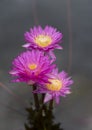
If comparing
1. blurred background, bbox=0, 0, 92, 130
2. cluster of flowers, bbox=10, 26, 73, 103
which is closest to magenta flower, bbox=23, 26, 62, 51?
cluster of flowers, bbox=10, 26, 73, 103

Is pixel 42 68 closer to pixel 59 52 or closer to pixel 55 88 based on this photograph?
pixel 55 88

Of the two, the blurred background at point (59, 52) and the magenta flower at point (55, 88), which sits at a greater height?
the blurred background at point (59, 52)

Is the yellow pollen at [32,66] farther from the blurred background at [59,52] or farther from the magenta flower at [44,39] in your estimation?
the blurred background at [59,52]

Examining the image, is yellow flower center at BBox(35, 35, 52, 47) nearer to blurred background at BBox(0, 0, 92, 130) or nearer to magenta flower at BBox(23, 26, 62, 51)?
magenta flower at BBox(23, 26, 62, 51)

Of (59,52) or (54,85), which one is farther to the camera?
(59,52)

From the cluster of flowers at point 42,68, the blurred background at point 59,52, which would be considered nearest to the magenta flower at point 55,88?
the cluster of flowers at point 42,68

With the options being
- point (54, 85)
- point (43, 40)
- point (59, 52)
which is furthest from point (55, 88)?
point (59, 52)
